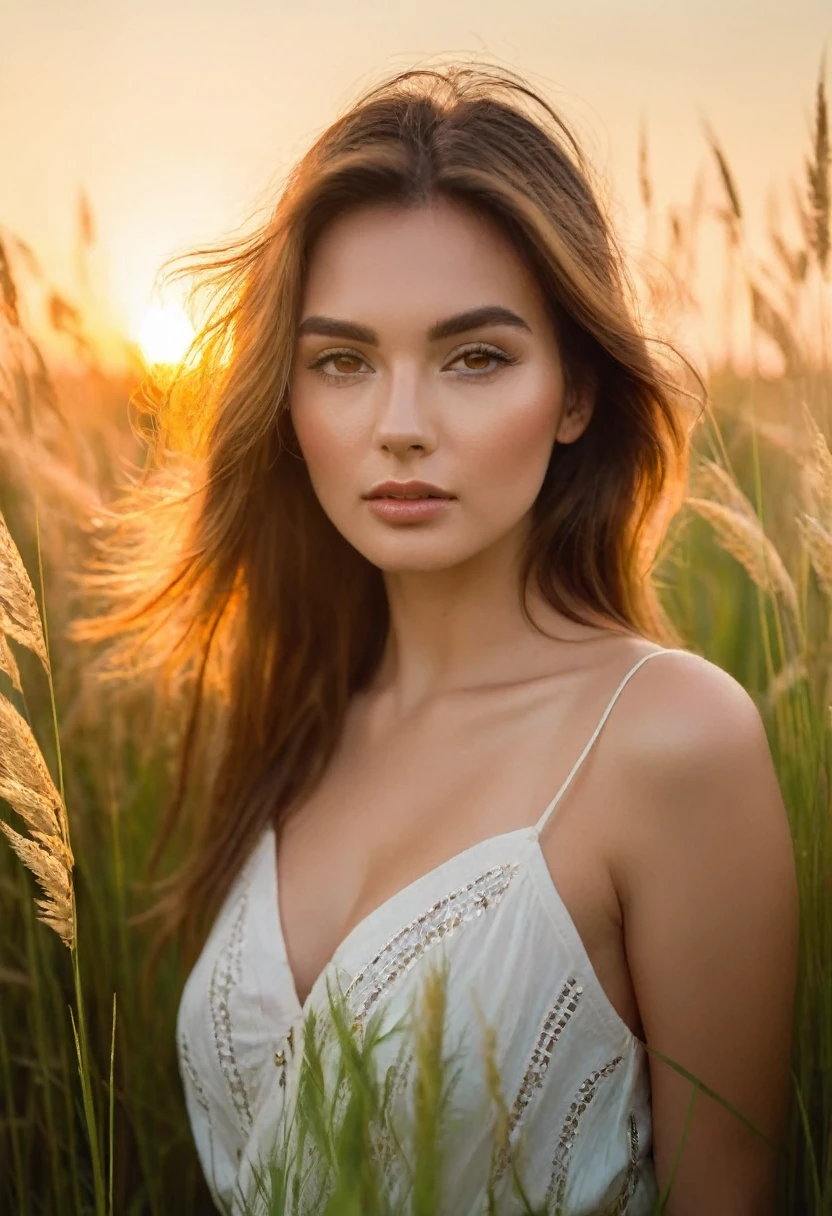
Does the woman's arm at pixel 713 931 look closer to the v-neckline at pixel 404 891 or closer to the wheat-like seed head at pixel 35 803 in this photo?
the v-neckline at pixel 404 891

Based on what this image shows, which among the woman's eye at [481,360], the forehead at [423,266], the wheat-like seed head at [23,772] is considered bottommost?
the wheat-like seed head at [23,772]

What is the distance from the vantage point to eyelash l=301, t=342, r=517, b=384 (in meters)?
1.48

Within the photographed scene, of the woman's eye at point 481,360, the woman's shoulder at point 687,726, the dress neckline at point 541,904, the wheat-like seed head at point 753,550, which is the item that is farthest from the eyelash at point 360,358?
the dress neckline at point 541,904

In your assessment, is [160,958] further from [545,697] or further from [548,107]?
[548,107]

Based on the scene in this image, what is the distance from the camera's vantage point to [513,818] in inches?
55.7

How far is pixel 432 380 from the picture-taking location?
1478mm

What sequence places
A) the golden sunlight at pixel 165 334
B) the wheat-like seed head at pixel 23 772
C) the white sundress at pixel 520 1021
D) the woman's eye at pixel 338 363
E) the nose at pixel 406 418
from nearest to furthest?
A: 1. the wheat-like seed head at pixel 23 772
2. the white sundress at pixel 520 1021
3. the nose at pixel 406 418
4. the woman's eye at pixel 338 363
5. the golden sunlight at pixel 165 334

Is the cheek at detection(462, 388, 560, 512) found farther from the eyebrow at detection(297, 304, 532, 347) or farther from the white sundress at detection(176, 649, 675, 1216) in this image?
the white sundress at detection(176, 649, 675, 1216)

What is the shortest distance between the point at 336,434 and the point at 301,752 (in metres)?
0.55

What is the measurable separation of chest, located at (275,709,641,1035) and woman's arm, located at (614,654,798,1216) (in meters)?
0.04

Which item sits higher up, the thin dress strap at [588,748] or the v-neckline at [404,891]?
the thin dress strap at [588,748]

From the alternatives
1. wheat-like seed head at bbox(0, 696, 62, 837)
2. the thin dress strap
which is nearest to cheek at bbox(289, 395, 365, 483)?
the thin dress strap

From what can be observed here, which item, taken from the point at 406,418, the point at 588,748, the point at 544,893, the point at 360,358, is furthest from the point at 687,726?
the point at 360,358

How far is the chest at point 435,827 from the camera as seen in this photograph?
4.48 ft
